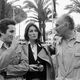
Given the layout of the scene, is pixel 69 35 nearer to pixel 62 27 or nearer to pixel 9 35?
pixel 62 27

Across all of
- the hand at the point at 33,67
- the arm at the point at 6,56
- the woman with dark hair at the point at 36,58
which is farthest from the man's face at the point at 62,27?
the hand at the point at 33,67

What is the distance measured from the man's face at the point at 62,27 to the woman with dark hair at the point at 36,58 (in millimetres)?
791

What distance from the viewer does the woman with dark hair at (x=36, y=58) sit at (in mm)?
3458

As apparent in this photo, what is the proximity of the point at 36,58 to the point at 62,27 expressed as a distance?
1067mm

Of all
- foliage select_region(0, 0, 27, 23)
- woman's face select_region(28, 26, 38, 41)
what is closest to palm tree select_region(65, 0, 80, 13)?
foliage select_region(0, 0, 27, 23)

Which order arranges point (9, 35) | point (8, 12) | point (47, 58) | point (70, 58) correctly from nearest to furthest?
point (70, 58)
point (9, 35)
point (47, 58)
point (8, 12)

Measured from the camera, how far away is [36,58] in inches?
141

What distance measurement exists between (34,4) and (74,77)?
31004 millimetres

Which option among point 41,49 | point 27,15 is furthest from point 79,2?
point 41,49

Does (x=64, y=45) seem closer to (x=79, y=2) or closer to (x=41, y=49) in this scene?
(x=41, y=49)

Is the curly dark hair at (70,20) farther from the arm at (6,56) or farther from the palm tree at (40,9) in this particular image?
the palm tree at (40,9)

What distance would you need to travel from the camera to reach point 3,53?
Answer: 9.00 feet

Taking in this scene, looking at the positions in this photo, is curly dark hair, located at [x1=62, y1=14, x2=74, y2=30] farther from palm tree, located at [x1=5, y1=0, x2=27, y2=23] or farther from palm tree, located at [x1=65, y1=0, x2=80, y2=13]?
palm tree, located at [x1=5, y1=0, x2=27, y2=23]

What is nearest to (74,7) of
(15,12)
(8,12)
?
(8,12)
